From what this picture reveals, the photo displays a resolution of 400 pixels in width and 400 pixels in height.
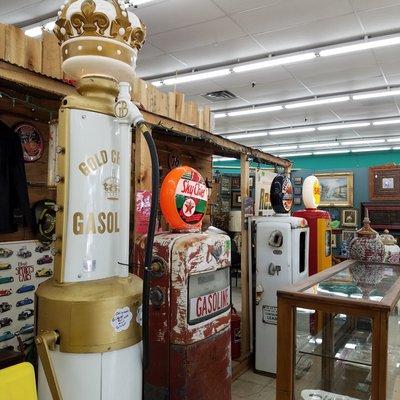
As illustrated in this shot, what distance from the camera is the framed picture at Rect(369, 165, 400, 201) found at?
274 inches

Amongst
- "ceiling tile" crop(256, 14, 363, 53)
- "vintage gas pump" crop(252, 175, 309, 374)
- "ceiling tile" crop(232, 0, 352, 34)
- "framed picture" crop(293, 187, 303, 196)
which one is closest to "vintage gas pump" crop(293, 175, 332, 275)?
"vintage gas pump" crop(252, 175, 309, 374)

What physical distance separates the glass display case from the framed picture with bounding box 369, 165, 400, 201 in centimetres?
448

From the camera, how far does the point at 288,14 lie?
5.55 m

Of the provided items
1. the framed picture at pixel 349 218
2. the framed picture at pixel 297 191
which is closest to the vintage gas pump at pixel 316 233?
the framed picture at pixel 349 218

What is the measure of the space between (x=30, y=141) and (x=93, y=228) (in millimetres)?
1643

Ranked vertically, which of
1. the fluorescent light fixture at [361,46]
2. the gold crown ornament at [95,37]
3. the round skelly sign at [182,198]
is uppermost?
the fluorescent light fixture at [361,46]

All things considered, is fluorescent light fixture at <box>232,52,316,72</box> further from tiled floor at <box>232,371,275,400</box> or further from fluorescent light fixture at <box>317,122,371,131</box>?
fluorescent light fixture at <box>317,122,371,131</box>

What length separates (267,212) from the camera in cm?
488

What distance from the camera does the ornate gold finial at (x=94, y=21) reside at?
5.59ft

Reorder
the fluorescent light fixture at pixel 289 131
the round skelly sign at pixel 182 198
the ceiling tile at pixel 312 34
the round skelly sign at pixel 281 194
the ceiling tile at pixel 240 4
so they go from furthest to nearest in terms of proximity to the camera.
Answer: the fluorescent light fixture at pixel 289 131 → the ceiling tile at pixel 312 34 → the ceiling tile at pixel 240 4 → the round skelly sign at pixel 281 194 → the round skelly sign at pixel 182 198

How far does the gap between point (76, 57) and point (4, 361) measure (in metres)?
1.78

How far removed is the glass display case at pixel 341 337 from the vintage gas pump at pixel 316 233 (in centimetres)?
158

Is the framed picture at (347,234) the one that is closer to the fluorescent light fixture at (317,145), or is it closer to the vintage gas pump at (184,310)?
the vintage gas pump at (184,310)

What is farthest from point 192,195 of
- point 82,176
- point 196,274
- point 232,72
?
point 232,72
